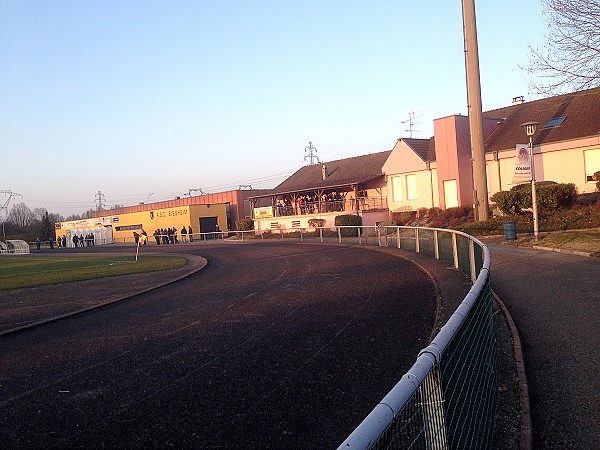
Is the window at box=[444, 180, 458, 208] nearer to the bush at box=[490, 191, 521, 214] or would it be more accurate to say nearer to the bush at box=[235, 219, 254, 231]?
the bush at box=[490, 191, 521, 214]

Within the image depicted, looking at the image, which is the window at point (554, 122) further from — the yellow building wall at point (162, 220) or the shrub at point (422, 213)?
the yellow building wall at point (162, 220)

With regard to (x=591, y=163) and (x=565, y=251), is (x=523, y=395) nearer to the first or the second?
(x=565, y=251)

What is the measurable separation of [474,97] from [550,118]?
1119 cm

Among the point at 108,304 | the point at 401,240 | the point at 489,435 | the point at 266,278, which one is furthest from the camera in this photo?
the point at 401,240

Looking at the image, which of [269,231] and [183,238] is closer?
[269,231]

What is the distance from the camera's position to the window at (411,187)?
46.1m

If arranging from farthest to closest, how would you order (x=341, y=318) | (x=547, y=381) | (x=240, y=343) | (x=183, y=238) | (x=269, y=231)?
(x=183, y=238) < (x=269, y=231) < (x=341, y=318) < (x=240, y=343) < (x=547, y=381)

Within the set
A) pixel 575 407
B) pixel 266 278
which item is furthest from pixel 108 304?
pixel 575 407

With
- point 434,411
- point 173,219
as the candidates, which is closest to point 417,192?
point 173,219

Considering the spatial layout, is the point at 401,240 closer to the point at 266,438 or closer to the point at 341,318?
the point at 341,318

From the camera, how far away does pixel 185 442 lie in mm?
5707

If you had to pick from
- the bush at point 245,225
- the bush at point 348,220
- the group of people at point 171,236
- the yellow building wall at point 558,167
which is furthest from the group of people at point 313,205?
the yellow building wall at point 558,167

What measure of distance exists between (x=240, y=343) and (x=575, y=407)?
513cm

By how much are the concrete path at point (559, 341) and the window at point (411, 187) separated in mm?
28535
